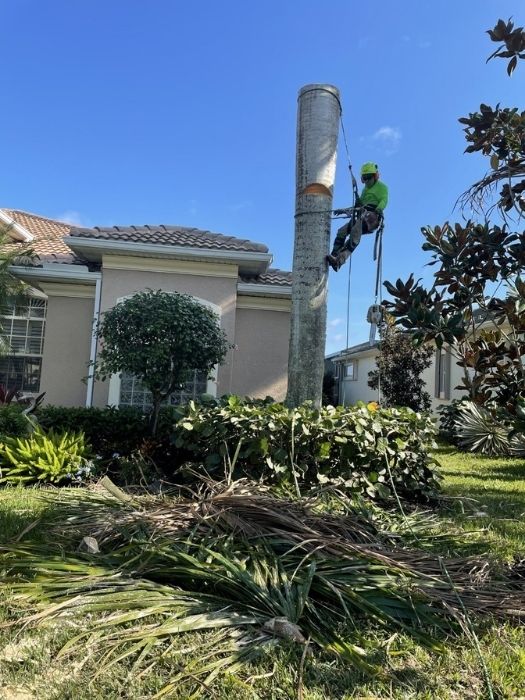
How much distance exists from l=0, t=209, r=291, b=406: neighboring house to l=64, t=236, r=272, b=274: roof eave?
20 millimetres

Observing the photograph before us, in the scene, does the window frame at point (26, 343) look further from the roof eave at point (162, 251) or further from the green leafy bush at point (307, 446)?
the green leafy bush at point (307, 446)

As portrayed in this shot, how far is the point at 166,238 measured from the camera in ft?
34.5

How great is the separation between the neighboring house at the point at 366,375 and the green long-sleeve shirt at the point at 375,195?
19.5 ft

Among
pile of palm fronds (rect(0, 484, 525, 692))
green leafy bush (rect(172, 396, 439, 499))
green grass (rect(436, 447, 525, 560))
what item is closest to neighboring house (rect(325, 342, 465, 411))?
green grass (rect(436, 447, 525, 560))

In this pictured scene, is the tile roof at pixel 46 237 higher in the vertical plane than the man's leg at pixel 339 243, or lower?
higher

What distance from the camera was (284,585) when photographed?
3.00 m

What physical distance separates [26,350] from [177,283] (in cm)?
440

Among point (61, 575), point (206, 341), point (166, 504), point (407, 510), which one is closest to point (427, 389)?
point (206, 341)

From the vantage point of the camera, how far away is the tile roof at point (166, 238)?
10.1 metres

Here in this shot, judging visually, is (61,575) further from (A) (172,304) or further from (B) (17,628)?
(A) (172,304)

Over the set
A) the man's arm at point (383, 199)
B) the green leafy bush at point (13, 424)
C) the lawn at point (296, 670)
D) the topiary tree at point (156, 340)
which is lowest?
the lawn at point (296, 670)

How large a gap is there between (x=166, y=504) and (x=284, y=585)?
142 centimetres

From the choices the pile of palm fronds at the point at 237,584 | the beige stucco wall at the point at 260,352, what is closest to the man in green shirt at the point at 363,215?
the pile of palm fronds at the point at 237,584

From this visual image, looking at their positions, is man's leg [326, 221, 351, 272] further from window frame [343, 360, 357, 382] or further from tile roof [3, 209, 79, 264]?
window frame [343, 360, 357, 382]
